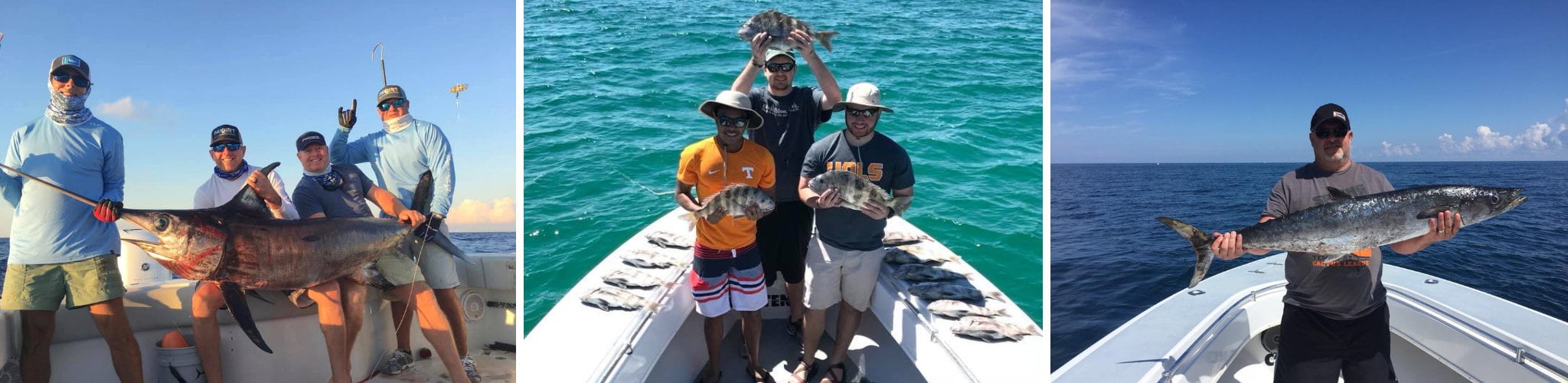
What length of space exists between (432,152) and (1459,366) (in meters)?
5.99

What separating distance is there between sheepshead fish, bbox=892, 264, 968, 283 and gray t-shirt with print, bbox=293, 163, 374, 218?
112 inches

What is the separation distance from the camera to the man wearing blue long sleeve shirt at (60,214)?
2.93 m

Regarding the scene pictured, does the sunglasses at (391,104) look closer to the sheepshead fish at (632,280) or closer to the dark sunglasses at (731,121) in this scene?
the sheepshead fish at (632,280)

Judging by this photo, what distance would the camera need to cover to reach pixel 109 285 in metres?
3.07

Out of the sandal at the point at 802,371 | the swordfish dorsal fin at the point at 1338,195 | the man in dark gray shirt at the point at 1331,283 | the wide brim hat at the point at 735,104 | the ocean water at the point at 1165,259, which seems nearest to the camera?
the swordfish dorsal fin at the point at 1338,195

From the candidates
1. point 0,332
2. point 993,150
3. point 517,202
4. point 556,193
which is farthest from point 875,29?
point 0,332

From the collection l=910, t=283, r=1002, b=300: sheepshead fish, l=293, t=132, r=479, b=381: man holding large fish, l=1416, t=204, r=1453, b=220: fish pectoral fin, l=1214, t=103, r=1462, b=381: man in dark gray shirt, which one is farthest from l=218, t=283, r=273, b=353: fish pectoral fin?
l=1416, t=204, r=1453, b=220: fish pectoral fin

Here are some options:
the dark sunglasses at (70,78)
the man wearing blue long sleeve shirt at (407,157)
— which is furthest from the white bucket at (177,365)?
the dark sunglasses at (70,78)

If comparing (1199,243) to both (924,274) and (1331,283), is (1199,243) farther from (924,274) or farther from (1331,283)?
(924,274)

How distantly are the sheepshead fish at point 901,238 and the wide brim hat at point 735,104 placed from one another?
152 cm

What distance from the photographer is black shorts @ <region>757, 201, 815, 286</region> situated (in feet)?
12.0

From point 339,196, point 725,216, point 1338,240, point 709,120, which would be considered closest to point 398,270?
point 339,196

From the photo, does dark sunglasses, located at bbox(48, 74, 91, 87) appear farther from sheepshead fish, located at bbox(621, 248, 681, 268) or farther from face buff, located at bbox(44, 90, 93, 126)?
sheepshead fish, located at bbox(621, 248, 681, 268)

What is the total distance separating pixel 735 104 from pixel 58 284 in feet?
10.5
